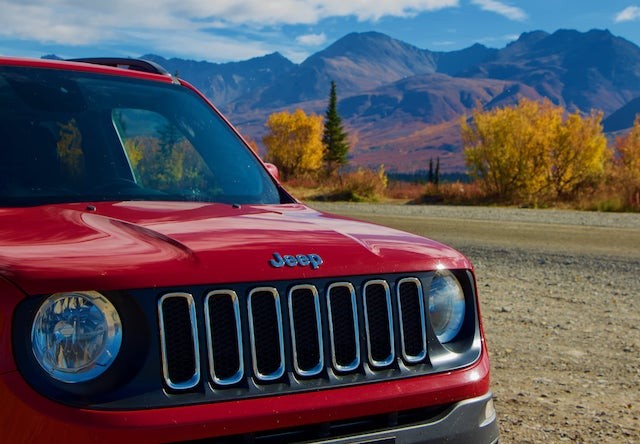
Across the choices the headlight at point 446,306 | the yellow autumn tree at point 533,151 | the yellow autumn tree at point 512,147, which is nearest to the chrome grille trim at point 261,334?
the headlight at point 446,306

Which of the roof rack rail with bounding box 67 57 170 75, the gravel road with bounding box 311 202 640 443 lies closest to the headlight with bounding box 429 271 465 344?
the gravel road with bounding box 311 202 640 443

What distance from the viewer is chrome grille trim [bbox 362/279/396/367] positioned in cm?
238

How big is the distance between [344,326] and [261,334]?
0.92 feet

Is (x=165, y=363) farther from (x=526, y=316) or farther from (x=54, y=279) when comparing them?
(x=526, y=316)

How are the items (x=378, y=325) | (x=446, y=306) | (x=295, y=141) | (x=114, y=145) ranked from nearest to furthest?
(x=378, y=325), (x=446, y=306), (x=114, y=145), (x=295, y=141)

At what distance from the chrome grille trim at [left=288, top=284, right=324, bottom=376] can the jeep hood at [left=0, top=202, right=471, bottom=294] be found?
5cm

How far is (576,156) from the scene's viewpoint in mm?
35656

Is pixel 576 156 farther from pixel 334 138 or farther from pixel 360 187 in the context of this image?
pixel 334 138

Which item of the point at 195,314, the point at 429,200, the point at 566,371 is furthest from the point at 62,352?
the point at 429,200

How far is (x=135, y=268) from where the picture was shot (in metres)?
2.06

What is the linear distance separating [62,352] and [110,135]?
1907 mm

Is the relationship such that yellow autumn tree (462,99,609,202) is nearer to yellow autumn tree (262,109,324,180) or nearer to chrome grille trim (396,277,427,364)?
chrome grille trim (396,277,427,364)

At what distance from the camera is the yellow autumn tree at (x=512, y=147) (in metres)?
34.4

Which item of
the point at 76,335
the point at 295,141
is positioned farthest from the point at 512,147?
the point at 295,141
